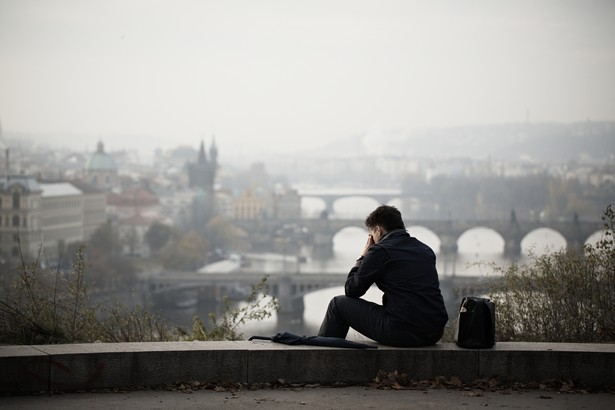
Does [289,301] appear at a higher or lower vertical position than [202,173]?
lower

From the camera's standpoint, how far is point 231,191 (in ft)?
234

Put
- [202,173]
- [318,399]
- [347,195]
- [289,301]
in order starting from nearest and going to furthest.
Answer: [318,399], [289,301], [347,195], [202,173]

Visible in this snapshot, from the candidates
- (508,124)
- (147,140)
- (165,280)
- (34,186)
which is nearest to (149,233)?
(34,186)

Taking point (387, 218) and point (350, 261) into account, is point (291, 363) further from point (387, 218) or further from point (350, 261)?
point (350, 261)

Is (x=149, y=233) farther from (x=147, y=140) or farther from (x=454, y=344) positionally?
(x=454, y=344)

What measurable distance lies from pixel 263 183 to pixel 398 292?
77129 millimetres

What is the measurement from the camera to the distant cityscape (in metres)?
48.4

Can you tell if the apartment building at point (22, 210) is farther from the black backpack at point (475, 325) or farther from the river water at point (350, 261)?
the black backpack at point (475, 325)

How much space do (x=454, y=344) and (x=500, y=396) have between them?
11.8 inches

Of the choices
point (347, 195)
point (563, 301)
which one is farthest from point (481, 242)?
point (563, 301)

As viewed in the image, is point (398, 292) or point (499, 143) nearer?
point (398, 292)

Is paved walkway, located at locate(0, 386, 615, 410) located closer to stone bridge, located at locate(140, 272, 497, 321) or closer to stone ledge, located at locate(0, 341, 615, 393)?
stone ledge, located at locate(0, 341, 615, 393)

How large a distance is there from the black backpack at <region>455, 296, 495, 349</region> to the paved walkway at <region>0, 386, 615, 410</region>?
0.17 meters

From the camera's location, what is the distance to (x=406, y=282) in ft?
10.6
